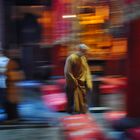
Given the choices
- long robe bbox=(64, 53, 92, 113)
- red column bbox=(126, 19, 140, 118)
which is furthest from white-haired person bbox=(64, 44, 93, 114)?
red column bbox=(126, 19, 140, 118)

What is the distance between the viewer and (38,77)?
53.2 feet

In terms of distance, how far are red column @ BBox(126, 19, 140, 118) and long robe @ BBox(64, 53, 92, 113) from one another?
339 cm

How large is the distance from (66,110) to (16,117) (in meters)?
1.16

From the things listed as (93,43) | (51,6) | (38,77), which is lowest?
(38,77)

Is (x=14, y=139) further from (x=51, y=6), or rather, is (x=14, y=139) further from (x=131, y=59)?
(x=51, y=6)

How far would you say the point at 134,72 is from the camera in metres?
6.78

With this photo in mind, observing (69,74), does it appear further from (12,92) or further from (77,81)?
(12,92)

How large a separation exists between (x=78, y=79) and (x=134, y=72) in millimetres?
3667

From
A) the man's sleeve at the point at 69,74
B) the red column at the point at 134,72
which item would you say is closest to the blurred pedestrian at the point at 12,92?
the man's sleeve at the point at 69,74

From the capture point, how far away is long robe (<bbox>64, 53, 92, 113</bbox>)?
10250 mm

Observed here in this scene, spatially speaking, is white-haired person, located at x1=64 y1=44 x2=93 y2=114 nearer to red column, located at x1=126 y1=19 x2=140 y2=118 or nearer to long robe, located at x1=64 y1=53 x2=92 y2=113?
long robe, located at x1=64 y1=53 x2=92 y2=113

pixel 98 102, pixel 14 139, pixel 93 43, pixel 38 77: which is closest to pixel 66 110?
pixel 98 102

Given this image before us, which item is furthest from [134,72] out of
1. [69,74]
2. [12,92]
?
[12,92]

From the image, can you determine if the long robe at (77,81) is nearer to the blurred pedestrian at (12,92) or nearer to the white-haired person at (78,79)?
the white-haired person at (78,79)
